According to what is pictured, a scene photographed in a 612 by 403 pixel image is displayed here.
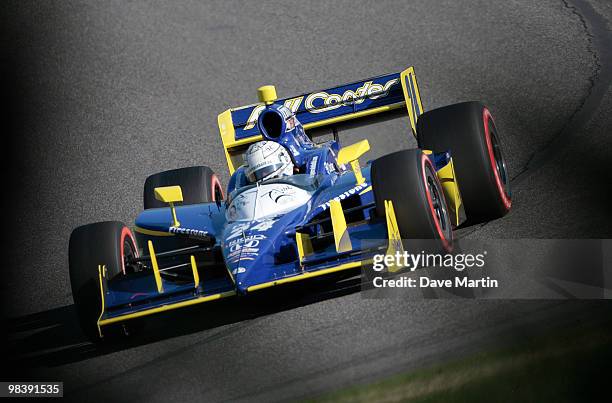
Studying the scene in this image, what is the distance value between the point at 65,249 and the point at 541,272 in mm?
5249

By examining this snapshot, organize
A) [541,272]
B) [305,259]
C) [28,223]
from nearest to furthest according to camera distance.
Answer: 1. [305,259]
2. [541,272]
3. [28,223]

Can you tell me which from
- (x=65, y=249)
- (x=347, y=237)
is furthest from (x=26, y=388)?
(x=65, y=249)

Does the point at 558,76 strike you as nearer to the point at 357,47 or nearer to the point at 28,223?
the point at 357,47

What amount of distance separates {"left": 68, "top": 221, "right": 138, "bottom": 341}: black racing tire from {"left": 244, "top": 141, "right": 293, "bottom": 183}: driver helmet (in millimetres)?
1248

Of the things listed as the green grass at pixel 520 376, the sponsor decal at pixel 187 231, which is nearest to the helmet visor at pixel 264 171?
the sponsor decal at pixel 187 231

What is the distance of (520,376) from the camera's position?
6.37m

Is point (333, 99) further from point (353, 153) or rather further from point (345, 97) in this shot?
point (353, 153)

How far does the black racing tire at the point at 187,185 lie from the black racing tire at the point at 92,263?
1771 millimetres

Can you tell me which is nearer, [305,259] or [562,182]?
[305,259]

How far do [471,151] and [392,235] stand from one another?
1744 millimetres

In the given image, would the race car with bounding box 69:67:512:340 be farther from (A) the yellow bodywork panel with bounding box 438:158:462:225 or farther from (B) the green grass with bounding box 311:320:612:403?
(B) the green grass with bounding box 311:320:612:403

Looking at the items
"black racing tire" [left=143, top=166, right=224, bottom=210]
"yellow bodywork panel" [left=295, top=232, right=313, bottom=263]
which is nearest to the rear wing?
"black racing tire" [left=143, top=166, right=224, bottom=210]

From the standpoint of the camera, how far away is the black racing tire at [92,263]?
784 cm

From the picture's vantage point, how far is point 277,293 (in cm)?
753
